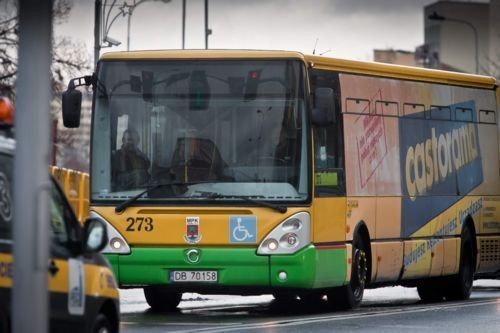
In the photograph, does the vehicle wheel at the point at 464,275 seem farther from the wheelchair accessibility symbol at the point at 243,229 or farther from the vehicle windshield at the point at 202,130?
the wheelchair accessibility symbol at the point at 243,229

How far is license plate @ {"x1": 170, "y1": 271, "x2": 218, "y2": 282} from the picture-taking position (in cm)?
1792

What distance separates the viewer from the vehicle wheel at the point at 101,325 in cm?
1028

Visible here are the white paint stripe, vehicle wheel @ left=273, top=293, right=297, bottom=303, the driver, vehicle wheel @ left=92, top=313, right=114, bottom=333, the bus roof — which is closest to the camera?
vehicle wheel @ left=92, top=313, right=114, bottom=333

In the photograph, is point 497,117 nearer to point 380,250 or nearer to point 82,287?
point 380,250

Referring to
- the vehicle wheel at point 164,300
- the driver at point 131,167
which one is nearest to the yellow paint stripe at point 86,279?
the driver at point 131,167

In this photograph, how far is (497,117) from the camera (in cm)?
2486

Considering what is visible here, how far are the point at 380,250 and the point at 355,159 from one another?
1312 mm

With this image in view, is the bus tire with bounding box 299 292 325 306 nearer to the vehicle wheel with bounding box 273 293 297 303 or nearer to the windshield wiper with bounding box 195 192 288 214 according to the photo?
the vehicle wheel with bounding box 273 293 297 303

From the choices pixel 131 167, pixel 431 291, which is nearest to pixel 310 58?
pixel 131 167

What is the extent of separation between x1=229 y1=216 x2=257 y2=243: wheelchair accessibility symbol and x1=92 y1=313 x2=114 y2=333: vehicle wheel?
7142mm

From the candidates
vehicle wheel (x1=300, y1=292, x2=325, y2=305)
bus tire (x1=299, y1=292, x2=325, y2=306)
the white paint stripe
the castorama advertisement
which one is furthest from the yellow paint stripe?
vehicle wheel (x1=300, y1=292, x2=325, y2=305)

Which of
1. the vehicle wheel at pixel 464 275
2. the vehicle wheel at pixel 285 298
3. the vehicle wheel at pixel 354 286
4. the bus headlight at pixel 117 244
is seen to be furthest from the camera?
the vehicle wheel at pixel 464 275

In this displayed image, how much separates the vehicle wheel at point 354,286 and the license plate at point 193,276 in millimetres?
2187

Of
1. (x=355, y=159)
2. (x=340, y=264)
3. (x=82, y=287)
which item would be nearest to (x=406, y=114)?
(x=355, y=159)
